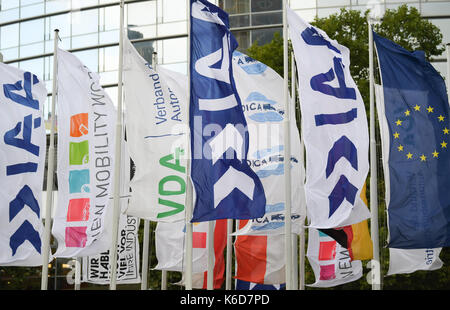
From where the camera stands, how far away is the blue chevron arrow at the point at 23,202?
18.3 metres

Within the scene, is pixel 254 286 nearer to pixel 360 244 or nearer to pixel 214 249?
pixel 214 249

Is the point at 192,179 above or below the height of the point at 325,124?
below

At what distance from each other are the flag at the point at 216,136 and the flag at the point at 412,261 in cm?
746

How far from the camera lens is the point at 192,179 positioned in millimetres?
14367

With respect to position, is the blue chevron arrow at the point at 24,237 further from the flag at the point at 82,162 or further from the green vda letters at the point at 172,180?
the green vda letters at the point at 172,180

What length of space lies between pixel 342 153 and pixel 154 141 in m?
4.86

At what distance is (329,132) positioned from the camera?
1614cm

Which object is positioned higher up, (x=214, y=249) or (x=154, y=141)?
(x=154, y=141)

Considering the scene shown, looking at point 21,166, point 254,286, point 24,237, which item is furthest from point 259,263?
point 21,166

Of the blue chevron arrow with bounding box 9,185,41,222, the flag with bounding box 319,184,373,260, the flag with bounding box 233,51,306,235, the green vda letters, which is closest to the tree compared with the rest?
the flag with bounding box 319,184,373,260

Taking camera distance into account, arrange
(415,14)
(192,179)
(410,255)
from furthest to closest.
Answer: (415,14), (410,255), (192,179)

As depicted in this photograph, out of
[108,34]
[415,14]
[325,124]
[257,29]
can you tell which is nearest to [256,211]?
[325,124]
